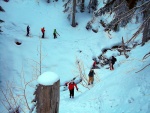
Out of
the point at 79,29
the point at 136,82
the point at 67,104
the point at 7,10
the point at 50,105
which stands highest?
the point at 7,10

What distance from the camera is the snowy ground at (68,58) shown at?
9.02 m

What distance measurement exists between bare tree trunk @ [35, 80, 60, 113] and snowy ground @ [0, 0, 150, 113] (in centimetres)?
575

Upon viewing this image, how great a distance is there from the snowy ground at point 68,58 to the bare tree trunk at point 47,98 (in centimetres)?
575

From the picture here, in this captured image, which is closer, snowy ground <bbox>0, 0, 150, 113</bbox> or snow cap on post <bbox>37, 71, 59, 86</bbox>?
snow cap on post <bbox>37, 71, 59, 86</bbox>

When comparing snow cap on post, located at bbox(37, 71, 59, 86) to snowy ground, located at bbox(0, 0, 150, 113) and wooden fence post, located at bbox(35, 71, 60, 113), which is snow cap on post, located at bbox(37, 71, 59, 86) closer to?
wooden fence post, located at bbox(35, 71, 60, 113)

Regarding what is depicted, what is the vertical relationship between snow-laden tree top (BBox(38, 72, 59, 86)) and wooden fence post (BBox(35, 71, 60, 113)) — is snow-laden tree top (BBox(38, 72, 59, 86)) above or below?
above

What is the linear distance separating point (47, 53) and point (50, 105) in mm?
19390

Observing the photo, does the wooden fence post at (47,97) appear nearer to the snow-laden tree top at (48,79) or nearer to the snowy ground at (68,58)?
the snow-laden tree top at (48,79)

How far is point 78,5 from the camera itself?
30.9 meters

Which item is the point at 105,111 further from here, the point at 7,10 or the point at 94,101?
the point at 7,10

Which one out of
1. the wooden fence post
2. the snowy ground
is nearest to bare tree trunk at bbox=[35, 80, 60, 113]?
the wooden fence post

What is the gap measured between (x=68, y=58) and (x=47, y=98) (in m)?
19.2

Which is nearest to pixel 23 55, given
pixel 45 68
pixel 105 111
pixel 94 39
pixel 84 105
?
pixel 45 68

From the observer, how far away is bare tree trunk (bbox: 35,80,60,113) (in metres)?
2.29
